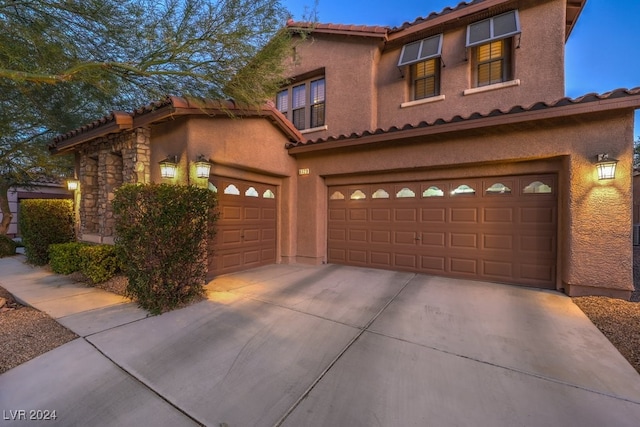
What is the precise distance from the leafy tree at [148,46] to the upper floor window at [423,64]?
5364 millimetres

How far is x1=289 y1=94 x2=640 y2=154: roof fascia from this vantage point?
467 centimetres

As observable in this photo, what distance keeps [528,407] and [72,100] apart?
10134mm

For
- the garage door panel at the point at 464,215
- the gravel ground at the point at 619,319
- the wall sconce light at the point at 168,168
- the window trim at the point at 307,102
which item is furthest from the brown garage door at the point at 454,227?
the wall sconce light at the point at 168,168

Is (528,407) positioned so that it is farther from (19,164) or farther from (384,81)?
(19,164)

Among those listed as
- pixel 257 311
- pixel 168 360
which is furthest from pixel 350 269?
pixel 168 360

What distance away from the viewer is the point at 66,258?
667 centimetres

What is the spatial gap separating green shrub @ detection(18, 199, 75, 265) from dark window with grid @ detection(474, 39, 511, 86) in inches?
533

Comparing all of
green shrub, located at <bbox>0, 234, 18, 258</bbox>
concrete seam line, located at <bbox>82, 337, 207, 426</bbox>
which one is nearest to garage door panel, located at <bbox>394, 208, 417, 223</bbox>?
concrete seam line, located at <bbox>82, 337, 207, 426</bbox>

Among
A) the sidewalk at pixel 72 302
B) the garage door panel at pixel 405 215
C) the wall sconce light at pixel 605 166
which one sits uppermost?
the wall sconce light at pixel 605 166

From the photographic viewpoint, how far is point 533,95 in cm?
727

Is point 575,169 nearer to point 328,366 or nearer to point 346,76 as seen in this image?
point 328,366

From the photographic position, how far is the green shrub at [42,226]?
7883mm

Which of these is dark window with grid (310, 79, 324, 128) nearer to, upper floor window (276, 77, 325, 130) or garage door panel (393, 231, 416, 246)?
upper floor window (276, 77, 325, 130)

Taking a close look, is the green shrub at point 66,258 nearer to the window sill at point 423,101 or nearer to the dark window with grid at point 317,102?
the dark window with grid at point 317,102
